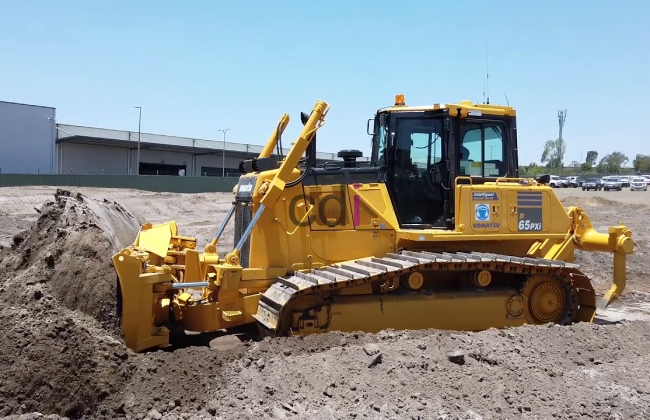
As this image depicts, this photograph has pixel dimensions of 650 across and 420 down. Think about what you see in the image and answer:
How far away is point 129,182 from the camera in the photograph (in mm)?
37156

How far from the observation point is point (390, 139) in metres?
7.53

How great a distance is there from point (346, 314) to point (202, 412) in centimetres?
237

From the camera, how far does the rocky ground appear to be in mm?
4914

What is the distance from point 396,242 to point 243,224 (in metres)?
1.90

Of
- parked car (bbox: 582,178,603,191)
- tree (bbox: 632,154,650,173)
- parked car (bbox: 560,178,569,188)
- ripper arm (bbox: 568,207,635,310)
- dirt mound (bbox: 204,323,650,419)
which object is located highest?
tree (bbox: 632,154,650,173)

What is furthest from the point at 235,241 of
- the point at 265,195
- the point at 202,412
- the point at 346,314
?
the point at 202,412

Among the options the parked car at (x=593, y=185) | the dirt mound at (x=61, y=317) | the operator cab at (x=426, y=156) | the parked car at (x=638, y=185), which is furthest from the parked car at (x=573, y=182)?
the dirt mound at (x=61, y=317)

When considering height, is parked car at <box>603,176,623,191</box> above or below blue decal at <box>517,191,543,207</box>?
above

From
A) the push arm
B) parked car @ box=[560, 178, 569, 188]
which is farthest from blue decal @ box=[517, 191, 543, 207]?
parked car @ box=[560, 178, 569, 188]

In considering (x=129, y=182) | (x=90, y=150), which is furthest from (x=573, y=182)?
(x=90, y=150)

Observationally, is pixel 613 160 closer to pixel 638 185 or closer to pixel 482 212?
pixel 638 185

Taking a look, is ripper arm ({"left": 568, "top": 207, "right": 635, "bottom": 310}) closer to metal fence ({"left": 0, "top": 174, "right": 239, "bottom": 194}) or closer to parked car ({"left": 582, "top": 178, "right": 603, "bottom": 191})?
metal fence ({"left": 0, "top": 174, "right": 239, "bottom": 194})

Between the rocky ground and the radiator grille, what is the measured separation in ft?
4.47

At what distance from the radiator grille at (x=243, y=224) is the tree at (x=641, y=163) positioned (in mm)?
104624
